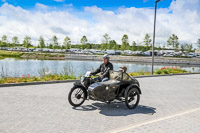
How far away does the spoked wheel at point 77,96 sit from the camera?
6405mm

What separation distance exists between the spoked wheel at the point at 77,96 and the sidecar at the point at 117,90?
1.44ft

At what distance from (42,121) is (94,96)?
67.4 inches

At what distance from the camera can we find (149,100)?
25.8 feet

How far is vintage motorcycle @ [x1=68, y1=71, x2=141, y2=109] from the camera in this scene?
612 centimetres

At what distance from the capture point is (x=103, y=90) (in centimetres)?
612

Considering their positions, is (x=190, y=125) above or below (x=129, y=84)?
below

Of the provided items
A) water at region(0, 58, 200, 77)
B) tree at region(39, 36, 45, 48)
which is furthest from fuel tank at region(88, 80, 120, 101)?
tree at region(39, 36, 45, 48)

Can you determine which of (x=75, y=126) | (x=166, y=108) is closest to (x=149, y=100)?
(x=166, y=108)

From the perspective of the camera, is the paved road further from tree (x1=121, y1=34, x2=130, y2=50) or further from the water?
tree (x1=121, y1=34, x2=130, y2=50)

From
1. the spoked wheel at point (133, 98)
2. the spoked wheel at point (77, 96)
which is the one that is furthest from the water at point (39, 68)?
the spoked wheel at point (133, 98)

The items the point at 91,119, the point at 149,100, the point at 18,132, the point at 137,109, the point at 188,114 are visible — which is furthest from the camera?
the point at 149,100

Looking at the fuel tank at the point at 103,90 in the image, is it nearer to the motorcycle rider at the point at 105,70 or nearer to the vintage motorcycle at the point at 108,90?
the vintage motorcycle at the point at 108,90

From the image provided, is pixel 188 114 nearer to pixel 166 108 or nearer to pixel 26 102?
pixel 166 108

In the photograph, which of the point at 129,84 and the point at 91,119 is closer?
the point at 91,119
